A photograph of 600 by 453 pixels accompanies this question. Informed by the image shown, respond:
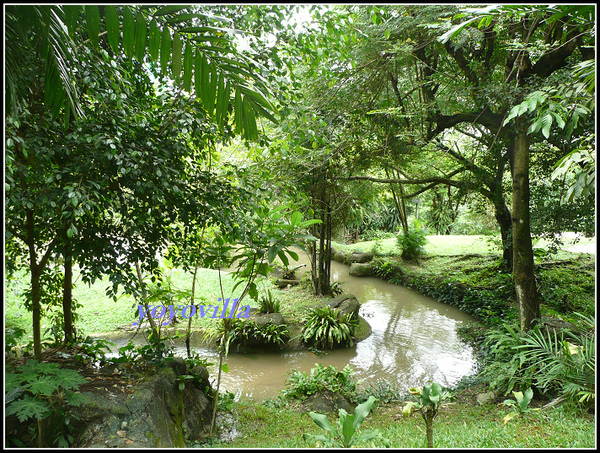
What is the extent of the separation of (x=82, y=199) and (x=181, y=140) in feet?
3.22

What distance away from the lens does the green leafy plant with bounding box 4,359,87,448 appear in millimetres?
2000

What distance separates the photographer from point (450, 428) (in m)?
3.12

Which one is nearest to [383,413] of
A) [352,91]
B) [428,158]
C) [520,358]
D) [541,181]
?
[520,358]

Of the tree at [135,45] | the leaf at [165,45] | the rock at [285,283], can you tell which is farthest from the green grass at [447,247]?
the leaf at [165,45]

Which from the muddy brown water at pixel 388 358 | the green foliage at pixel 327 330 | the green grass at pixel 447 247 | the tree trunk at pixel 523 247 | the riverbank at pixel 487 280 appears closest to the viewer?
the tree trunk at pixel 523 247

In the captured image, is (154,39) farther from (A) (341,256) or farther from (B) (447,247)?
(B) (447,247)

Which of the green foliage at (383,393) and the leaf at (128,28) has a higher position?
the leaf at (128,28)

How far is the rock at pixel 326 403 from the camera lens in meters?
4.03

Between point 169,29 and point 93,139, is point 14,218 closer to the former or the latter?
point 93,139

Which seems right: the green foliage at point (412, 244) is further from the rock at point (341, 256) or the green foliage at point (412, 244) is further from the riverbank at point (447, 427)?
the riverbank at point (447, 427)

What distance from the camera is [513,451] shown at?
1566 mm

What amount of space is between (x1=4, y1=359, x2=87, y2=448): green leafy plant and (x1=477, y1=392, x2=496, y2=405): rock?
409 cm

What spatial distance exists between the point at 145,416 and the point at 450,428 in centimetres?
245

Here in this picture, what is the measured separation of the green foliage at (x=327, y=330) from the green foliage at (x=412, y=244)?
22.1 feet
